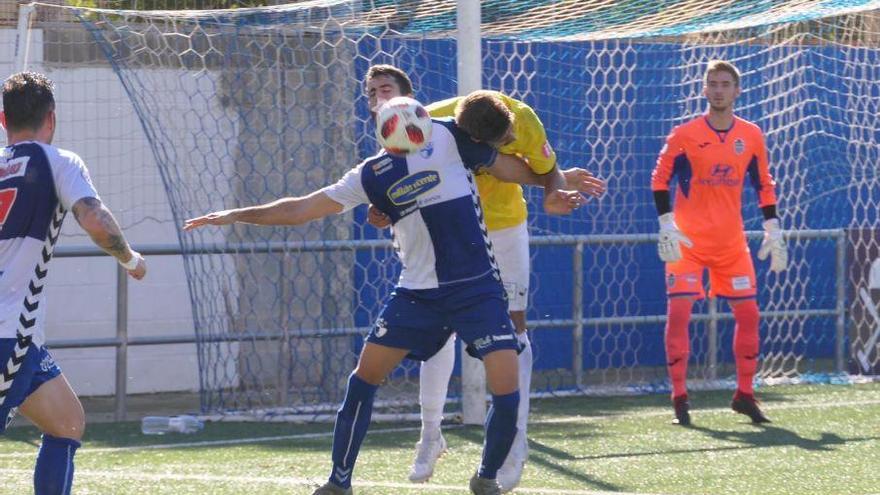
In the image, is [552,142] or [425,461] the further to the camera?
[552,142]

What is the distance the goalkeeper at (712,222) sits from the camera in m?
8.58

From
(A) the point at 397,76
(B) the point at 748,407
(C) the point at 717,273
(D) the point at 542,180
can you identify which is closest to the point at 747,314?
(C) the point at 717,273

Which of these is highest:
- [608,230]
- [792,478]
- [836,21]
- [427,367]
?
[836,21]

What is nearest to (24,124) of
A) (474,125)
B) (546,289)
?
(474,125)

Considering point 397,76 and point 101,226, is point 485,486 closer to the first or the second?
point 397,76

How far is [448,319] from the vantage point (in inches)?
227

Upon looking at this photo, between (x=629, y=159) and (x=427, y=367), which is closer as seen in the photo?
(x=427, y=367)

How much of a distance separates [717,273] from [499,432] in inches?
133

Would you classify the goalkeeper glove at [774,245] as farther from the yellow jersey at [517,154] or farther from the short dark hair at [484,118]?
the short dark hair at [484,118]

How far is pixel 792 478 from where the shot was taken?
658 cm

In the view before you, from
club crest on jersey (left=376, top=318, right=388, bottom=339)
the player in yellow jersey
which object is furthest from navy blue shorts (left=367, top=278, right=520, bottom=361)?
the player in yellow jersey

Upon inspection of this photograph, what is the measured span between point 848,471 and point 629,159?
5204 mm

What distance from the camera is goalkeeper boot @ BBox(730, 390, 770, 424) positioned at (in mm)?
8555

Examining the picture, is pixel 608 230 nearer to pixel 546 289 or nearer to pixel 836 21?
pixel 546 289
